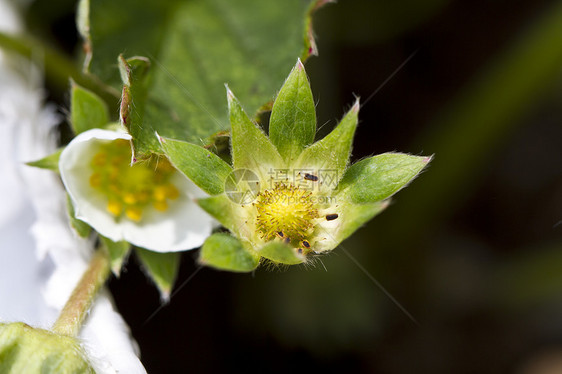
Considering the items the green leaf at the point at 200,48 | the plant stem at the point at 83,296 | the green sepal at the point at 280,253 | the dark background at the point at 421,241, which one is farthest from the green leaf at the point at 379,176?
the dark background at the point at 421,241

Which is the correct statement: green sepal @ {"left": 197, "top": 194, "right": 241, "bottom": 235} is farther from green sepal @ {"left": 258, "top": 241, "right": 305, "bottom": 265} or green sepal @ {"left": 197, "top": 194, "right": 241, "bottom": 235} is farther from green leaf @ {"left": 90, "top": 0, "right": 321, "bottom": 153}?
green leaf @ {"left": 90, "top": 0, "right": 321, "bottom": 153}

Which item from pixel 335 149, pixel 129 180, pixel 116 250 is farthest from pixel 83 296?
pixel 335 149

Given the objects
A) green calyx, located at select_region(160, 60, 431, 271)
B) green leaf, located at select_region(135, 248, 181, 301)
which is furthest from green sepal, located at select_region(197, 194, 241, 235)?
green leaf, located at select_region(135, 248, 181, 301)

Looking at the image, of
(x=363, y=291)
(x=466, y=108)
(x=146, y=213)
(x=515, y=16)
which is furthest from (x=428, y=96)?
(x=146, y=213)

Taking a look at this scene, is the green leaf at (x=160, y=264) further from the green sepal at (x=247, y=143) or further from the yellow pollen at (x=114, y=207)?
the green sepal at (x=247, y=143)

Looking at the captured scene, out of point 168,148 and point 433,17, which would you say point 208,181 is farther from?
point 433,17
